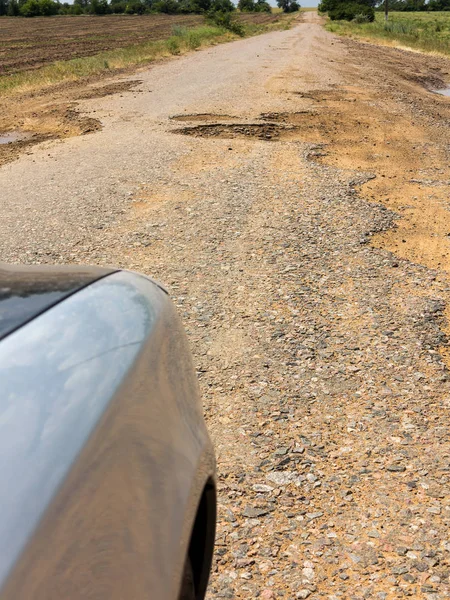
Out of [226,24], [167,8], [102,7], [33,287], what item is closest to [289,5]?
[167,8]

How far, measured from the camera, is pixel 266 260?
16.5 ft

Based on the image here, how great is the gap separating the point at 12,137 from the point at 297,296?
25.9 feet

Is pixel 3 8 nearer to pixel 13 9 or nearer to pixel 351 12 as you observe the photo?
pixel 13 9

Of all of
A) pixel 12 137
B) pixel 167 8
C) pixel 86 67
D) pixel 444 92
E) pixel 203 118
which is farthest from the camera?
pixel 167 8

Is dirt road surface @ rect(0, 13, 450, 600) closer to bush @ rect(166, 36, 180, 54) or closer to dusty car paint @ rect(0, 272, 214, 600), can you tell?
dusty car paint @ rect(0, 272, 214, 600)

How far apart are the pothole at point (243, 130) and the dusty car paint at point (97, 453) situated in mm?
8294

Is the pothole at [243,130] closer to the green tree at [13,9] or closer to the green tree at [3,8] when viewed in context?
the green tree at [13,9]

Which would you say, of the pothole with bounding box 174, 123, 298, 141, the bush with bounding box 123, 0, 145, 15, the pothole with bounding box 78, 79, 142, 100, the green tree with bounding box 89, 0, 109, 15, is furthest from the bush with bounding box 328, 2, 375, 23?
the pothole with bounding box 174, 123, 298, 141

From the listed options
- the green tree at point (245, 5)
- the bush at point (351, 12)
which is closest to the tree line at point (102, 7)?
the bush at point (351, 12)

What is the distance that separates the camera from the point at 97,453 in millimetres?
1130

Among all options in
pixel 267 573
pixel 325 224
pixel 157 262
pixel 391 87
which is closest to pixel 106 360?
pixel 267 573

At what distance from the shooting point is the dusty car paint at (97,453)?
0.97m

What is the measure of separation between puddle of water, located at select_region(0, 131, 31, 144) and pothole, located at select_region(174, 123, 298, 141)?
268cm

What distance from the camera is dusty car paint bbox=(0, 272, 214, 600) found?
968 mm
